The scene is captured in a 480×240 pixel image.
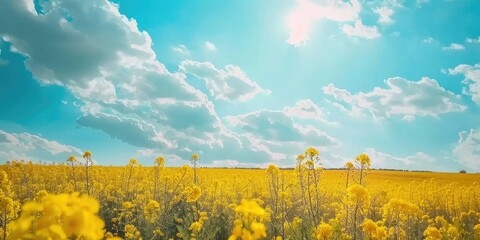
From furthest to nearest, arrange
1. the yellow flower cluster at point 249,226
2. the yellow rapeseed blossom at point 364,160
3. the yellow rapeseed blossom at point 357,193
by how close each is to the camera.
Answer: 1. the yellow rapeseed blossom at point 364,160
2. the yellow rapeseed blossom at point 357,193
3. the yellow flower cluster at point 249,226

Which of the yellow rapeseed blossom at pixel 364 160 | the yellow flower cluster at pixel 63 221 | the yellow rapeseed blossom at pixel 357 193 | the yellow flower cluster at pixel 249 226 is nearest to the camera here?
the yellow flower cluster at pixel 63 221

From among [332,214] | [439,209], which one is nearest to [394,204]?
[332,214]

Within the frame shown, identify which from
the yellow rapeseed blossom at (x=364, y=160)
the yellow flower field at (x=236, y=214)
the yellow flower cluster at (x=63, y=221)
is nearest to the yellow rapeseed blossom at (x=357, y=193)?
the yellow flower field at (x=236, y=214)

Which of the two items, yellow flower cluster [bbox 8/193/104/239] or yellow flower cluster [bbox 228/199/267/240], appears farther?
yellow flower cluster [bbox 228/199/267/240]

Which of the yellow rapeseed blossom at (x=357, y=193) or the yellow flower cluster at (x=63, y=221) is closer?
the yellow flower cluster at (x=63, y=221)

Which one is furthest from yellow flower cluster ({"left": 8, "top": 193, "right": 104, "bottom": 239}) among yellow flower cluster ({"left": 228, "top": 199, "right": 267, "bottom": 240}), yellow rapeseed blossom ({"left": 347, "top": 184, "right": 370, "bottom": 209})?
yellow rapeseed blossom ({"left": 347, "top": 184, "right": 370, "bottom": 209})

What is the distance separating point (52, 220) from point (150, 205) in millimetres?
6570

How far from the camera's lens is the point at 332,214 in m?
13.6

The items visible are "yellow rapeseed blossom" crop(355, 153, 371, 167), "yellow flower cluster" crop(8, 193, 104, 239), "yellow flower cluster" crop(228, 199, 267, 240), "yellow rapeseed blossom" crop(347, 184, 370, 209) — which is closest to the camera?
"yellow flower cluster" crop(8, 193, 104, 239)

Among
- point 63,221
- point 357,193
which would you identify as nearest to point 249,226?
point 63,221

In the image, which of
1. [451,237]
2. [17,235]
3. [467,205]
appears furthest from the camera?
[467,205]

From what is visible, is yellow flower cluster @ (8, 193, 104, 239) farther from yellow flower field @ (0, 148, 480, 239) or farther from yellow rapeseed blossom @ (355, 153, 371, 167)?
yellow rapeseed blossom @ (355, 153, 371, 167)

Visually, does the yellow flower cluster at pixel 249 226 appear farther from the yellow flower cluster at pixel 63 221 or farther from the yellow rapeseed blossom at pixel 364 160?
the yellow rapeseed blossom at pixel 364 160

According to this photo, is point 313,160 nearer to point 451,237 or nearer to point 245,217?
point 451,237
